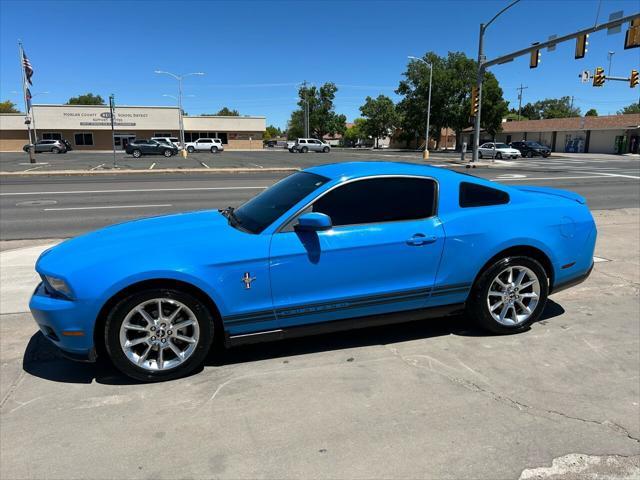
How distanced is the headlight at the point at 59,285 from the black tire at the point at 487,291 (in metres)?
3.09

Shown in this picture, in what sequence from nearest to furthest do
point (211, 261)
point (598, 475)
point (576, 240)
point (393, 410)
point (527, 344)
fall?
point (598, 475), point (393, 410), point (211, 261), point (527, 344), point (576, 240)

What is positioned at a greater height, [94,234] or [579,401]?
[94,234]

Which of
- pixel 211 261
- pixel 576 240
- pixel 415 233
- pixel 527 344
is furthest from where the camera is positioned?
pixel 576 240

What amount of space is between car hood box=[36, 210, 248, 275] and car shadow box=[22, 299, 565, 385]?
0.80m

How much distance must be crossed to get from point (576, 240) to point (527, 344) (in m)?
1.09

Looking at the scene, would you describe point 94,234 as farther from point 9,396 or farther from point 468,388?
point 468,388

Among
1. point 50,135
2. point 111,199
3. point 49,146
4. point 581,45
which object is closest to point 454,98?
point 581,45

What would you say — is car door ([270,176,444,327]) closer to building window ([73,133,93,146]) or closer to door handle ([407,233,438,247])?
door handle ([407,233,438,247])

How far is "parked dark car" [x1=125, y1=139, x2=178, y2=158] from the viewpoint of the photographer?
4370 cm

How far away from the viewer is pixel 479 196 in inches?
160

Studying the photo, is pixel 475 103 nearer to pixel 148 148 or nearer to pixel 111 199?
pixel 111 199

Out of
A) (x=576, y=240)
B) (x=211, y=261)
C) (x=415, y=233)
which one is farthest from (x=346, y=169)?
(x=576, y=240)

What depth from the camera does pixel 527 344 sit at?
401 centimetres

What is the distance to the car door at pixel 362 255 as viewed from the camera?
3.43 m
